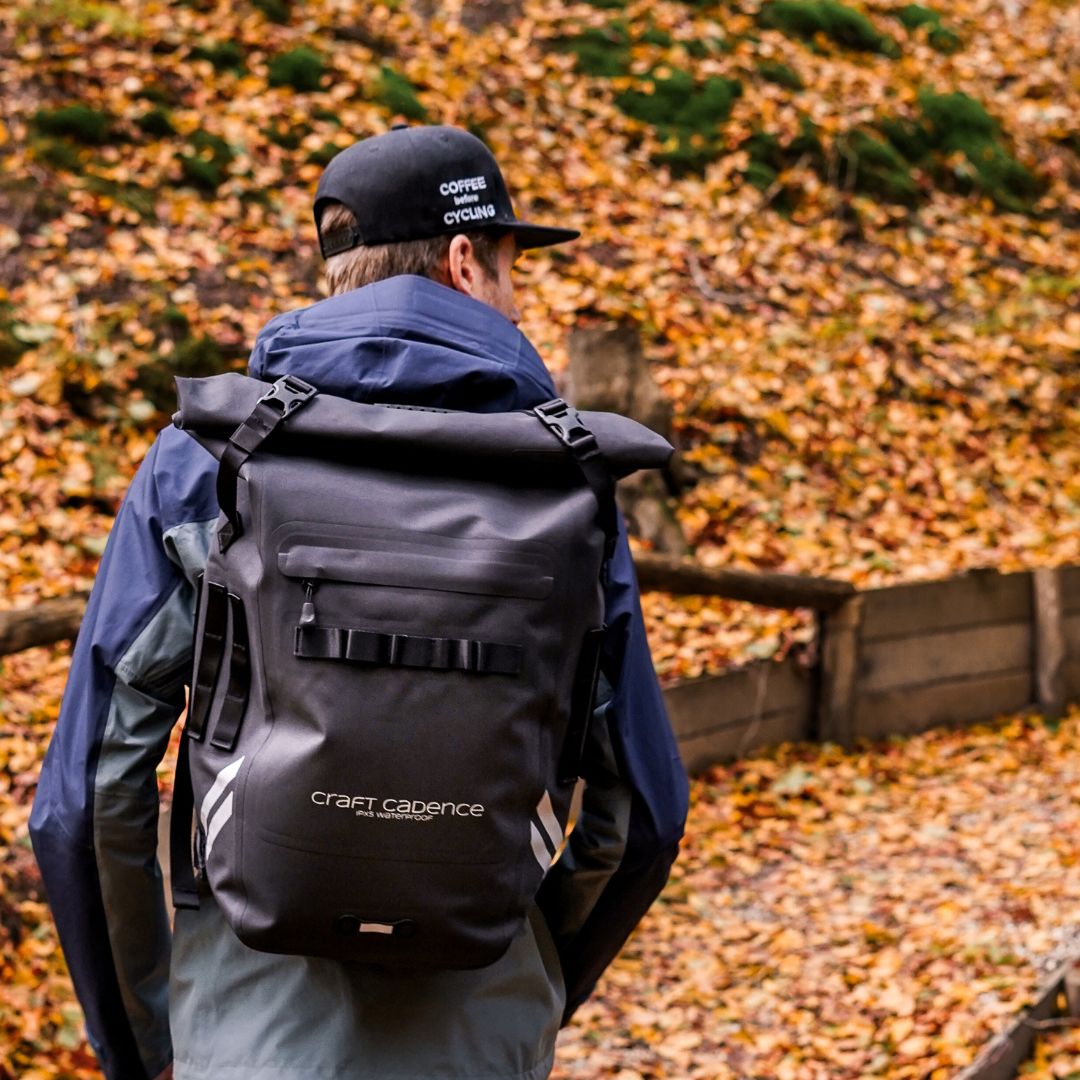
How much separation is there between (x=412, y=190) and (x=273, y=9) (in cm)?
810

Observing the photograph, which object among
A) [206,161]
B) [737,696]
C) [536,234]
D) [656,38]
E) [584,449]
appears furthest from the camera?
[656,38]

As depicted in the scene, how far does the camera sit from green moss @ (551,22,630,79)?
1015 cm

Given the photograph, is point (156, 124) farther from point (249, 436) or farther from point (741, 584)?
point (249, 436)

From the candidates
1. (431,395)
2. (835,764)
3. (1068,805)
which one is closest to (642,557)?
(835,764)

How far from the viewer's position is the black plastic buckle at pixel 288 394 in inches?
65.1

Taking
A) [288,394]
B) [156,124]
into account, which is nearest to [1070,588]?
[156,124]

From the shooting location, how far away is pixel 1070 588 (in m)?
6.69

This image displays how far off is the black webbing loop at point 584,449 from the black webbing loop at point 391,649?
0.26 m

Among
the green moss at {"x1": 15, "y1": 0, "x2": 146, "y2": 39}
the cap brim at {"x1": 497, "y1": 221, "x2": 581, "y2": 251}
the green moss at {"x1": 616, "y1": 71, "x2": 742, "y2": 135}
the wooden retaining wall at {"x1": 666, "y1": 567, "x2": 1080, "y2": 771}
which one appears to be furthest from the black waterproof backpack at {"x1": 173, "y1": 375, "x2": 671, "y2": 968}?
the green moss at {"x1": 616, "y1": 71, "x2": 742, "y2": 135}

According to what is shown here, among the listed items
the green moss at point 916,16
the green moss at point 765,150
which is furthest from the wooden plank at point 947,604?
the green moss at point 916,16

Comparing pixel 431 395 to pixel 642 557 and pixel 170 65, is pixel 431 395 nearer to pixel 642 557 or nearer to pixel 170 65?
pixel 642 557

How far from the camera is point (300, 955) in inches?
66.5

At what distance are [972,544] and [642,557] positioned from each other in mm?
2553

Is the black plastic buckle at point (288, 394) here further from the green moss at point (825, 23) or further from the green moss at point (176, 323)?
the green moss at point (825, 23)
